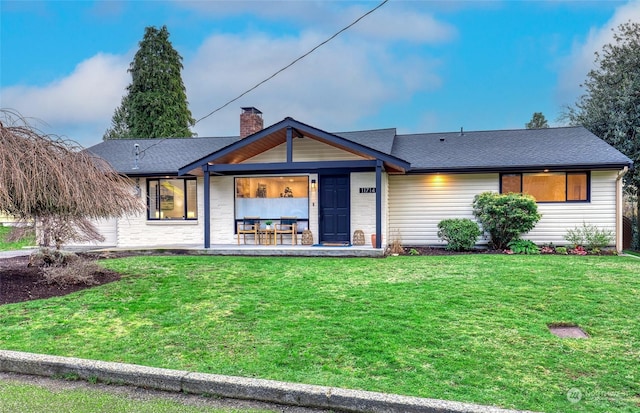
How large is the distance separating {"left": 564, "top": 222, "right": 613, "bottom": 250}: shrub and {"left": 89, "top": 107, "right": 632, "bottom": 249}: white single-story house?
0.15 m

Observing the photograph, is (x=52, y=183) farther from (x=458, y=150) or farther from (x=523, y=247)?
(x=458, y=150)

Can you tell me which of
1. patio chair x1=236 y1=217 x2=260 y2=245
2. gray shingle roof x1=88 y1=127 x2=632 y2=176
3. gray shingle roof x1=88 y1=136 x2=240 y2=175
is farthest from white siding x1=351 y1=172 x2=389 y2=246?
gray shingle roof x1=88 y1=136 x2=240 y2=175

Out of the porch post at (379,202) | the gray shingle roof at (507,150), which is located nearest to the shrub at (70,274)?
the porch post at (379,202)

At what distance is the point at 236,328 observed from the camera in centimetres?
437

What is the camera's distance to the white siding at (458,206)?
444 inches

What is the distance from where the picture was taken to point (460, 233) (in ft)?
36.7

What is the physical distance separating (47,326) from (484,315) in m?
5.03

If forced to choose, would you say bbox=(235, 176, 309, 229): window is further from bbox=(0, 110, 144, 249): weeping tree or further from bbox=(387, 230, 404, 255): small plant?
bbox=(0, 110, 144, 249): weeping tree

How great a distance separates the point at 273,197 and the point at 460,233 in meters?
5.68

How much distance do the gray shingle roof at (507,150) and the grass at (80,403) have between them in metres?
10.1

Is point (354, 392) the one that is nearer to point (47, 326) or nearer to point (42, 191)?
point (47, 326)

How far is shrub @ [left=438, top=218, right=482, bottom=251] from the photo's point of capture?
11.1m

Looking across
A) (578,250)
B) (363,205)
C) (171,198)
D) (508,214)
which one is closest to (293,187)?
(363,205)

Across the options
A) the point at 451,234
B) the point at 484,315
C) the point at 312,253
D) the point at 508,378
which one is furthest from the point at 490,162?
the point at 508,378
